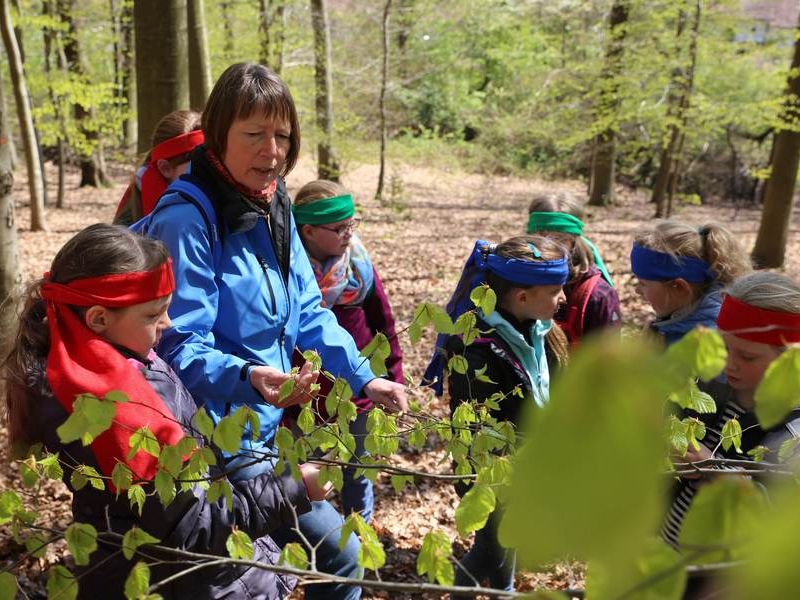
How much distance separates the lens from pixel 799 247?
1294cm

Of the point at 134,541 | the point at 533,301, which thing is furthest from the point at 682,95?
the point at 134,541

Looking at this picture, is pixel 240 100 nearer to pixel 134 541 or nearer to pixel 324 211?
pixel 324 211

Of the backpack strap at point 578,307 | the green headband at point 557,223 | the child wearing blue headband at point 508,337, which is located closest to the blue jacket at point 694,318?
the child wearing blue headband at point 508,337

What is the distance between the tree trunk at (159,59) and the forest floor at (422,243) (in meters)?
2.46

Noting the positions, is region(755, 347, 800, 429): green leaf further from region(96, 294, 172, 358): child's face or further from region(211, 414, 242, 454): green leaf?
region(96, 294, 172, 358): child's face

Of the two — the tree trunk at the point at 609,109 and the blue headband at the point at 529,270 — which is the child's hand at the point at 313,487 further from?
the tree trunk at the point at 609,109

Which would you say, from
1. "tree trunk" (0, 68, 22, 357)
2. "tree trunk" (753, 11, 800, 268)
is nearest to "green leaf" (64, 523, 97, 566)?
"tree trunk" (0, 68, 22, 357)

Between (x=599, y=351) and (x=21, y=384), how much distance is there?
177cm

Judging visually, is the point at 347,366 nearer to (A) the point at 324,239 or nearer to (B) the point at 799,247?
(A) the point at 324,239

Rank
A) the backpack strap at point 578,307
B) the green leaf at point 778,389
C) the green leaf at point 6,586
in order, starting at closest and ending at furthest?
1. the green leaf at point 778,389
2. the green leaf at point 6,586
3. the backpack strap at point 578,307

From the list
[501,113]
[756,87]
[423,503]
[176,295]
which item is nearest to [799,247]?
[756,87]

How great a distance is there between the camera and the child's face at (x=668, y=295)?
2.95 metres

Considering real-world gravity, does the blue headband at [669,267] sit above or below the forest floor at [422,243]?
above

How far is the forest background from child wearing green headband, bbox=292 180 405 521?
0.84 m
